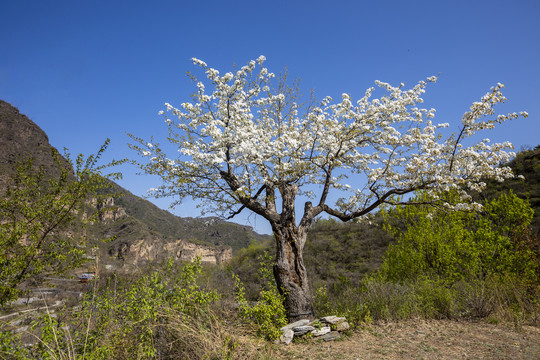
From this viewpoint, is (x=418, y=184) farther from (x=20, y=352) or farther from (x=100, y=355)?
(x=20, y=352)

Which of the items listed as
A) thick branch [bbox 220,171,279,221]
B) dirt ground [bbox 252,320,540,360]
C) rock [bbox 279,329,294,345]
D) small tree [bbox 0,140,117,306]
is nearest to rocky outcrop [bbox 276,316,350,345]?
rock [bbox 279,329,294,345]

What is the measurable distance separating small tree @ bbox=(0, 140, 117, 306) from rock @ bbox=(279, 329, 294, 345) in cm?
383

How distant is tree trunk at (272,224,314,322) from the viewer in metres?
6.43

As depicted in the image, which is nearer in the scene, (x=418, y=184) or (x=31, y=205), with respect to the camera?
(x=31, y=205)

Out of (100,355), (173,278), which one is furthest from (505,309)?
(100,355)

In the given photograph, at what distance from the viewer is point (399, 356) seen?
4.77m

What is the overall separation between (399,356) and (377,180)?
12.7ft

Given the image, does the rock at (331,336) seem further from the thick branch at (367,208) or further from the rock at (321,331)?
the thick branch at (367,208)

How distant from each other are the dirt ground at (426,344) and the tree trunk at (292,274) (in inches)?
40.7

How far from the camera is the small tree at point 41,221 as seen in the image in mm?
4660

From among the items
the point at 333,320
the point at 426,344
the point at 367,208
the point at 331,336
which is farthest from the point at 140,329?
the point at 367,208

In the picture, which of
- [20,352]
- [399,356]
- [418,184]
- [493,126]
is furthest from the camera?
[418,184]

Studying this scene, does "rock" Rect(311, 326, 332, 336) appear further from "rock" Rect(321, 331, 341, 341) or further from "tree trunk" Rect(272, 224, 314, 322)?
"tree trunk" Rect(272, 224, 314, 322)

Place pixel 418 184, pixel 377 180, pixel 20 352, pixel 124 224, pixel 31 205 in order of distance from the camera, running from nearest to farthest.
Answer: pixel 20 352 < pixel 31 205 < pixel 418 184 < pixel 377 180 < pixel 124 224
